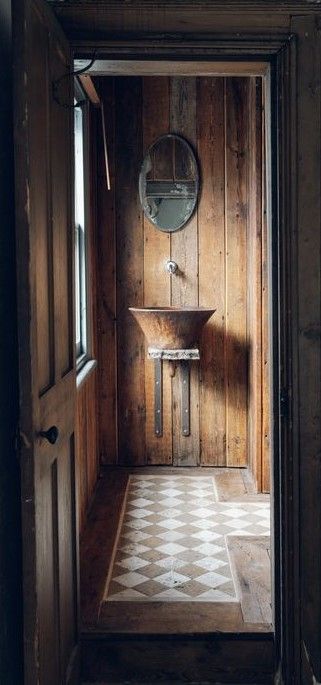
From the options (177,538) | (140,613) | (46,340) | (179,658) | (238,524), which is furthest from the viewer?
(238,524)

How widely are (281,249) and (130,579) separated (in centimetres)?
161

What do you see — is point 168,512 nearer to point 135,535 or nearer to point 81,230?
point 135,535

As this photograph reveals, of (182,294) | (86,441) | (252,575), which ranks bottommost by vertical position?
(252,575)

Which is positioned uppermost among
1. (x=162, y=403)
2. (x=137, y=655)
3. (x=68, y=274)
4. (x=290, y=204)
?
(x=290, y=204)

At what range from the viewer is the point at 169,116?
5133 millimetres

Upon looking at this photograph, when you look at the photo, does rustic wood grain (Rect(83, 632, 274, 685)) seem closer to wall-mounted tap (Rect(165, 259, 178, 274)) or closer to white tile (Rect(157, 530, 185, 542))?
white tile (Rect(157, 530, 185, 542))

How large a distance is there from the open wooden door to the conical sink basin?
2.14 m

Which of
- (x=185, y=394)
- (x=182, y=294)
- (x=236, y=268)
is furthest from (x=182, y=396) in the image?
(x=236, y=268)

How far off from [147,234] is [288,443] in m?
2.94

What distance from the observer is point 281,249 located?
8.07ft

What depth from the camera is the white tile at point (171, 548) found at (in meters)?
3.62

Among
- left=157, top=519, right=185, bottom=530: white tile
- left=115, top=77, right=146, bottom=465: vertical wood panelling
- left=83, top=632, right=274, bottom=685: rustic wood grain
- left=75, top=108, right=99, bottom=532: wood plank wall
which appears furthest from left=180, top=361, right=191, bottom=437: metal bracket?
left=83, top=632, right=274, bottom=685: rustic wood grain

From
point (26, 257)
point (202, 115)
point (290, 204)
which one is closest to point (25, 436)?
point (26, 257)

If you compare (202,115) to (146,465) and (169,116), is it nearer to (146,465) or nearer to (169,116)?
(169,116)
